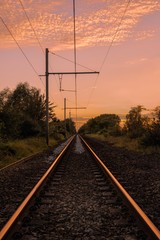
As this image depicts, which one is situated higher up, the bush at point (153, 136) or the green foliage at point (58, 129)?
the green foliage at point (58, 129)

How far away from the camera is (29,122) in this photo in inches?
1463

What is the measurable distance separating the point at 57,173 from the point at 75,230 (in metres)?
7.03

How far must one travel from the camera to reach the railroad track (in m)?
5.01

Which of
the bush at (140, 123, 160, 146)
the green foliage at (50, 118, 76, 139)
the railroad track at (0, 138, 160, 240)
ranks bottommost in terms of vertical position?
the railroad track at (0, 138, 160, 240)

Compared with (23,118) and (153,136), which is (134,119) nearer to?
(23,118)

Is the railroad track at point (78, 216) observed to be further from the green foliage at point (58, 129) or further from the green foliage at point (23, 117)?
the green foliage at point (58, 129)

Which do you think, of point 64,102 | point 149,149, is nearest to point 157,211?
point 149,149

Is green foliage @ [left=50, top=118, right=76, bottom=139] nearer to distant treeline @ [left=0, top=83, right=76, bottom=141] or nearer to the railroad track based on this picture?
distant treeline @ [left=0, top=83, right=76, bottom=141]

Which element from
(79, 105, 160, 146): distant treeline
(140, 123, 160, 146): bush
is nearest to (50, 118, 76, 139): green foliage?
(79, 105, 160, 146): distant treeline

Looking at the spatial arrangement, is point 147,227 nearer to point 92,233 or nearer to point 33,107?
point 92,233

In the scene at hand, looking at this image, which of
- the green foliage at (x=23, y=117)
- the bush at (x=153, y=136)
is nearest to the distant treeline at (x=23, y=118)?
the green foliage at (x=23, y=117)

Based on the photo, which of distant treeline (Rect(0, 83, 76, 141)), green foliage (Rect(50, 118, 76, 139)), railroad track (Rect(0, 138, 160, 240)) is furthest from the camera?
green foliage (Rect(50, 118, 76, 139))

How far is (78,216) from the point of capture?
244 inches

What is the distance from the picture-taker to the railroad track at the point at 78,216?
5008 millimetres
